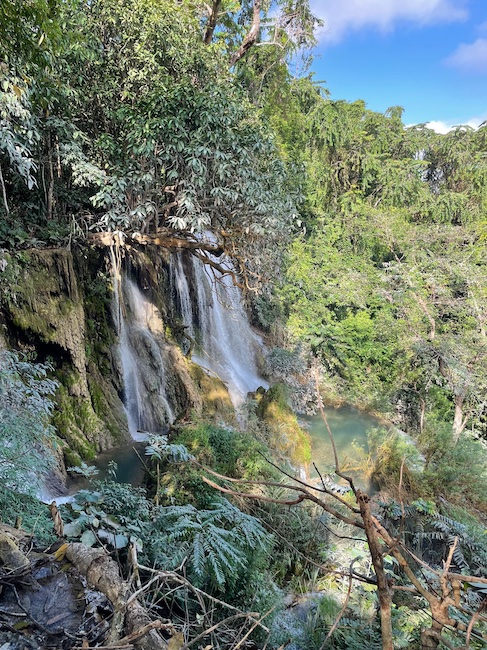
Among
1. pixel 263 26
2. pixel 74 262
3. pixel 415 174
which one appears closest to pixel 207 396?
pixel 74 262

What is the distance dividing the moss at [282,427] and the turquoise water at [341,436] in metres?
0.43

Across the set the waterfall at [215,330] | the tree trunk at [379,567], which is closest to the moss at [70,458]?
the waterfall at [215,330]

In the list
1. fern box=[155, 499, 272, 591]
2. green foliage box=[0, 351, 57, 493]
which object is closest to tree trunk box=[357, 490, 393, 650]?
fern box=[155, 499, 272, 591]

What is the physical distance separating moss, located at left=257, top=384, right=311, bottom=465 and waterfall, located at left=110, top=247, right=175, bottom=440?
7.27ft

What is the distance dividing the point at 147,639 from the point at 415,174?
739 inches

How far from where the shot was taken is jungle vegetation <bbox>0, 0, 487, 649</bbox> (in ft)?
8.90

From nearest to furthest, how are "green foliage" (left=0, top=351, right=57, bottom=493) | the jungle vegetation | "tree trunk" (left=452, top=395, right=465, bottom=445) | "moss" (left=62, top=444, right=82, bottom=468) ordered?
the jungle vegetation < "green foliage" (left=0, top=351, right=57, bottom=493) < "moss" (left=62, top=444, right=82, bottom=468) < "tree trunk" (left=452, top=395, right=465, bottom=445)

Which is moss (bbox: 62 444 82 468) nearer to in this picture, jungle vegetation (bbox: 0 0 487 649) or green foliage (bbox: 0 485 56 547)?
jungle vegetation (bbox: 0 0 487 649)

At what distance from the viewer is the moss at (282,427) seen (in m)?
8.47

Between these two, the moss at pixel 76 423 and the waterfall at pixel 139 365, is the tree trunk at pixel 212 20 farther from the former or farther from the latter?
the moss at pixel 76 423

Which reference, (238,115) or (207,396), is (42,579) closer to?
(207,396)

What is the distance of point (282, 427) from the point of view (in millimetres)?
8836

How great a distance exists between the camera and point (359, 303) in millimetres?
14750

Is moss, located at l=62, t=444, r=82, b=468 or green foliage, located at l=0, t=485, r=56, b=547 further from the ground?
green foliage, located at l=0, t=485, r=56, b=547
